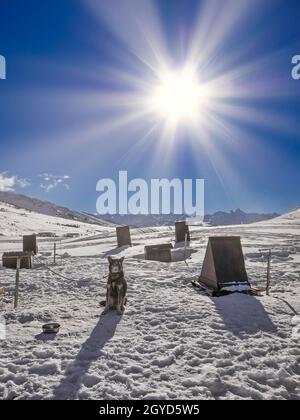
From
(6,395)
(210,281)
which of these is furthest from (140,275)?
(6,395)

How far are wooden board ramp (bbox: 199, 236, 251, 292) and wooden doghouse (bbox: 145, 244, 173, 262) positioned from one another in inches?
319

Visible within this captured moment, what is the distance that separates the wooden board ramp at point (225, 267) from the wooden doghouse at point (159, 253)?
26.6ft

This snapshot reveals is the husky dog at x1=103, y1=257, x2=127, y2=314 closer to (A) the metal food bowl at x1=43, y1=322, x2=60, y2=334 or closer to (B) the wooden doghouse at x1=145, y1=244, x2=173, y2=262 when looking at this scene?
(A) the metal food bowl at x1=43, y1=322, x2=60, y2=334

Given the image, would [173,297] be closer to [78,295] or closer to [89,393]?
[78,295]

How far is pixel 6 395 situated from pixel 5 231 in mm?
57217

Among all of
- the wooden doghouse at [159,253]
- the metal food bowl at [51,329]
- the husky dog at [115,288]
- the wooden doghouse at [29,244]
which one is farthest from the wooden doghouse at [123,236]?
the metal food bowl at [51,329]

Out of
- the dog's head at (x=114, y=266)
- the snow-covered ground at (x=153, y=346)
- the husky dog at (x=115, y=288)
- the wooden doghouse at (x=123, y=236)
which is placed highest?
the wooden doghouse at (x=123, y=236)

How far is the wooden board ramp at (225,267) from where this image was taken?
36.3 ft

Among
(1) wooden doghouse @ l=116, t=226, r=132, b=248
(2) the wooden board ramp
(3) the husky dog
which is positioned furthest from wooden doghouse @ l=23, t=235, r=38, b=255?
(3) the husky dog

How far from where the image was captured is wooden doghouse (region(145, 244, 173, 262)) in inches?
804

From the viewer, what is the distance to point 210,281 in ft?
38.2

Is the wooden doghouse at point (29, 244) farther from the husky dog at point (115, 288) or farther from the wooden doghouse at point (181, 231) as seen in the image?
the husky dog at point (115, 288)

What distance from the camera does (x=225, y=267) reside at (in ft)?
37.8

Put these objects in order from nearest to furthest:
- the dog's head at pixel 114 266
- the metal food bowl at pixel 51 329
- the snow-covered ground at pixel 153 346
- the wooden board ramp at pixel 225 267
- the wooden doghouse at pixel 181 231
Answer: the snow-covered ground at pixel 153 346, the metal food bowl at pixel 51 329, the dog's head at pixel 114 266, the wooden board ramp at pixel 225 267, the wooden doghouse at pixel 181 231
